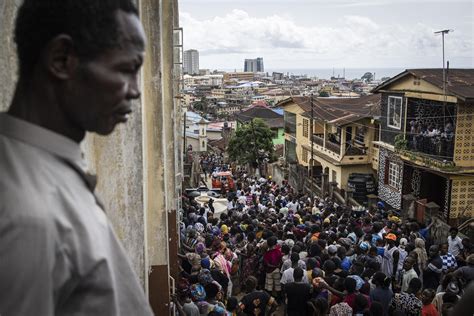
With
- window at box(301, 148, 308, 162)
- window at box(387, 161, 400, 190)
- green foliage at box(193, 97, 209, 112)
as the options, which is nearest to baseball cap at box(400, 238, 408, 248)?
window at box(387, 161, 400, 190)

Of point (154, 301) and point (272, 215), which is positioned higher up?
point (154, 301)

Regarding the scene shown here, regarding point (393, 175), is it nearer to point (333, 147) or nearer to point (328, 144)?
point (333, 147)

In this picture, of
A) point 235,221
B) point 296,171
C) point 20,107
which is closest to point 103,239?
point 20,107

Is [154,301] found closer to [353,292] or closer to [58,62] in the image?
[353,292]

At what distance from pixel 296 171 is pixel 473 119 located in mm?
12770

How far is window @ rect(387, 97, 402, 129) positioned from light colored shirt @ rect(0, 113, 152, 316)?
2107 centimetres

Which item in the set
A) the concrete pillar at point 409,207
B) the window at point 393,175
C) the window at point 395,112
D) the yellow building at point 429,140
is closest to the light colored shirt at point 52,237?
the yellow building at point 429,140

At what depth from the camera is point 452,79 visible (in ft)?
62.1

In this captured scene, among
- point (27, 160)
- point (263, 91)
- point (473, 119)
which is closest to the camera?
point (27, 160)

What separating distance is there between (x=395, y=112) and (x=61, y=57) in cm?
2158

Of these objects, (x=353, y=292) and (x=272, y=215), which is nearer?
(x=353, y=292)

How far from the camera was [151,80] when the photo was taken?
6152 millimetres

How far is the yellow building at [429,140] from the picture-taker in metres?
17.5

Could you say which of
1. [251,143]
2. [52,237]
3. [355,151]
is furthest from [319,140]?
[52,237]
